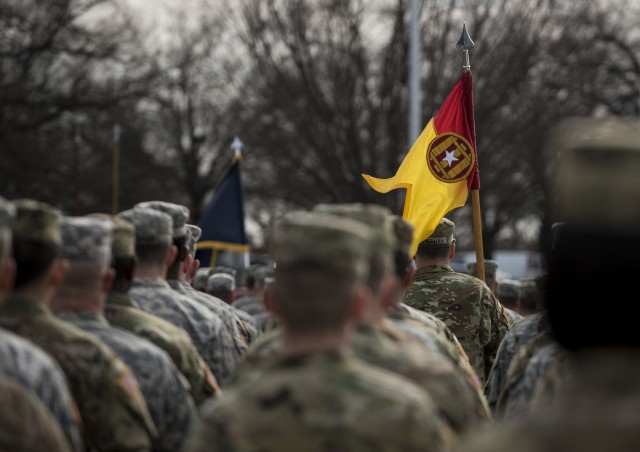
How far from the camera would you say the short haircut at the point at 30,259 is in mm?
5031

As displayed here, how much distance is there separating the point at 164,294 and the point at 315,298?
315 centimetres

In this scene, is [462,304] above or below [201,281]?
above

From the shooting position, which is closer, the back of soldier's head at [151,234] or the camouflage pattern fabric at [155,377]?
the camouflage pattern fabric at [155,377]

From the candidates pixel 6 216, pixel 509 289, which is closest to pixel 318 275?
pixel 6 216

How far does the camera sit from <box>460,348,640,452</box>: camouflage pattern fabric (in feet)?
10.8

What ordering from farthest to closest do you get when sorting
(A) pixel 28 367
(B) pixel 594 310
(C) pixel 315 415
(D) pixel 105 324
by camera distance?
(D) pixel 105 324
(A) pixel 28 367
(C) pixel 315 415
(B) pixel 594 310

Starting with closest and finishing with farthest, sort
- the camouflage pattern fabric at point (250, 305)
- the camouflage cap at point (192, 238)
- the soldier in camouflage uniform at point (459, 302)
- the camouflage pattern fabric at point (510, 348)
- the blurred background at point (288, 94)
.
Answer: the camouflage pattern fabric at point (510, 348) → the camouflage cap at point (192, 238) → the soldier in camouflage uniform at point (459, 302) → the camouflage pattern fabric at point (250, 305) → the blurred background at point (288, 94)

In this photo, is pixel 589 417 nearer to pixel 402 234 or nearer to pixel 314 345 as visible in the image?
pixel 314 345

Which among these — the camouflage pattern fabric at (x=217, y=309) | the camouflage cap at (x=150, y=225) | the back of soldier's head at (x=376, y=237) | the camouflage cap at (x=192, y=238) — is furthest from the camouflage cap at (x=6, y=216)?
the camouflage cap at (x=192, y=238)

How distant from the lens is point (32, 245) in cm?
503

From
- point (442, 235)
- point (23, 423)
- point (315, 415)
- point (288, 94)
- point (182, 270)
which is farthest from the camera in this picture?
point (288, 94)

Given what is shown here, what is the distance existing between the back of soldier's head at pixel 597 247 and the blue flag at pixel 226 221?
42.1ft

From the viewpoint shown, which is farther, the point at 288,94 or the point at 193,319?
the point at 288,94

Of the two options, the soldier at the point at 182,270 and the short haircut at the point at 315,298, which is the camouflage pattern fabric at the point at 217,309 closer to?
the soldier at the point at 182,270
